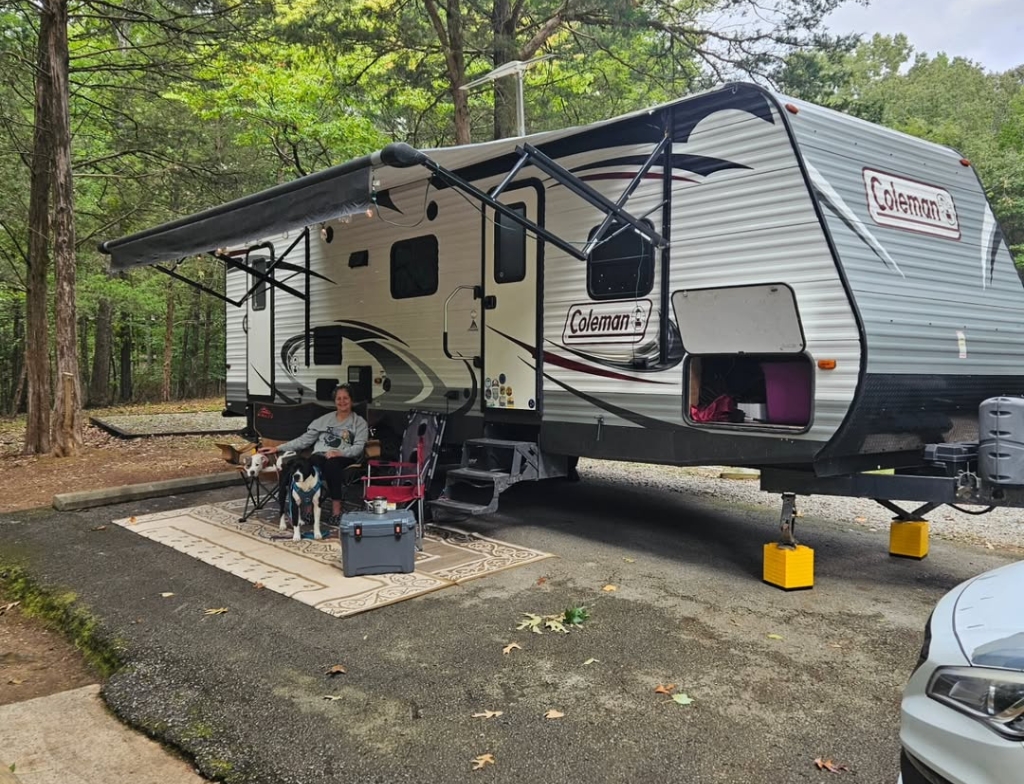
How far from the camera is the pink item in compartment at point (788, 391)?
4785mm

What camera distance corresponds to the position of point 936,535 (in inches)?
247

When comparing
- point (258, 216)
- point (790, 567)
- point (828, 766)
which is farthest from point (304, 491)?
point (828, 766)

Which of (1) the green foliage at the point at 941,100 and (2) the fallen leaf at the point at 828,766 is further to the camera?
(1) the green foliage at the point at 941,100

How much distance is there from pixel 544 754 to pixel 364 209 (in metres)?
3.60

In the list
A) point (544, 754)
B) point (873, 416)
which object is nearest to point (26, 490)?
point (544, 754)

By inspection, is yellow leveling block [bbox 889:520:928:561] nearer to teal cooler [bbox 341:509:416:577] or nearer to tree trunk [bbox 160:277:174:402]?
teal cooler [bbox 341:509:416:577]

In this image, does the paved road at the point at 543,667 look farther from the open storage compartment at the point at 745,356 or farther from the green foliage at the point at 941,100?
the green foliage at the point at 941,100

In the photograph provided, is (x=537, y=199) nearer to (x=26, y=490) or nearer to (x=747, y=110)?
(x=747, y=110)

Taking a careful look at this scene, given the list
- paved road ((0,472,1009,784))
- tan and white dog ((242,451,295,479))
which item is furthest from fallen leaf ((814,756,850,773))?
tan and white dog ((242,451,295,479))

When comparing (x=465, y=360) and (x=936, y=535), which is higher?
(x=465, y=360)

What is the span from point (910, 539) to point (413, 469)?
3.92m

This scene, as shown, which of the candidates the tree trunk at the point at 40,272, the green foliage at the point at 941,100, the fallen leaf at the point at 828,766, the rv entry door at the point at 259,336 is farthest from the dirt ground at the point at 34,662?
the green foliage at the point at 941,100

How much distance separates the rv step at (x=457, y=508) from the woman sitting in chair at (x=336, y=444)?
31.7 inches

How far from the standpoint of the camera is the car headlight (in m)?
1.74
